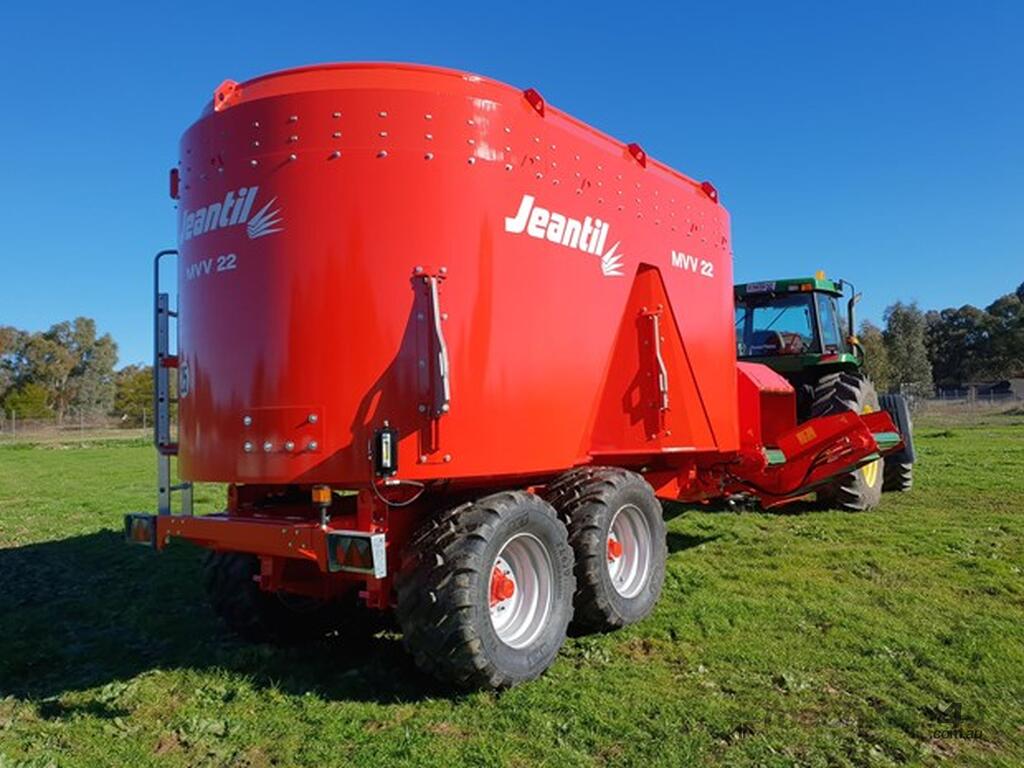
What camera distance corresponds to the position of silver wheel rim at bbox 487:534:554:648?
4.66 m

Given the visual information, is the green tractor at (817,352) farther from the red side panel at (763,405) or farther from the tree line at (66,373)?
the tree line at (66,373)

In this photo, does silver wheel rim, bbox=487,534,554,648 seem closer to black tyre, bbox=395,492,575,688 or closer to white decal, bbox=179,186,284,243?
black tyre, bbox=395,492,575,688

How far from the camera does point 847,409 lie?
31.4ft

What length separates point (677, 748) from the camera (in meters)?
3.70

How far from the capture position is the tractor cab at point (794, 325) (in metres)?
10.5

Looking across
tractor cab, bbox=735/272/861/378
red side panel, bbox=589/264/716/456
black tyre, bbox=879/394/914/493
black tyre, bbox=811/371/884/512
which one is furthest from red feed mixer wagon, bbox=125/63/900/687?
black tyre, bbox=879/394/914/493

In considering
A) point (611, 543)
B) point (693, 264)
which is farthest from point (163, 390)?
point (693, 264)

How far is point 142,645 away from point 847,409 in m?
7.76

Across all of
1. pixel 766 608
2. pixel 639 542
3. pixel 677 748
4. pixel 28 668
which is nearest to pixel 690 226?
pixel 639 542

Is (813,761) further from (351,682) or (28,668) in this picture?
(28,668)

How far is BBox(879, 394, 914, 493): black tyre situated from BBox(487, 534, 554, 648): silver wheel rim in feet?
26.4

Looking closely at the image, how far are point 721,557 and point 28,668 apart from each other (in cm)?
559

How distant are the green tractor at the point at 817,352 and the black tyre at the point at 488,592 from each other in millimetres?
6047

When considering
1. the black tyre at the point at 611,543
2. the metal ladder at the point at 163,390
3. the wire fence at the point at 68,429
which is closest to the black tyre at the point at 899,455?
the black tyre at the point at 611,543
